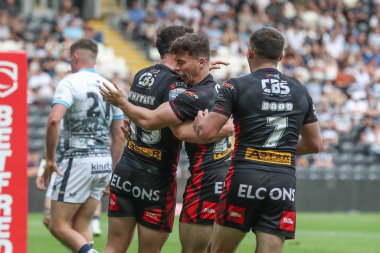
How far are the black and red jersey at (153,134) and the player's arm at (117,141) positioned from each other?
1760 mm

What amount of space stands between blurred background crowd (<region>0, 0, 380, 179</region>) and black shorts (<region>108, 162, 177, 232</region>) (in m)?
Result: 12.3

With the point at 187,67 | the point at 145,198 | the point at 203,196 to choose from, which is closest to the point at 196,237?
the point at 203,196

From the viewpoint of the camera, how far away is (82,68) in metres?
10.5

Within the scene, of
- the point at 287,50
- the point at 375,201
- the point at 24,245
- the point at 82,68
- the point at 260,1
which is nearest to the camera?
the point at 24,245

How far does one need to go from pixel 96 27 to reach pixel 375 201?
408 inches

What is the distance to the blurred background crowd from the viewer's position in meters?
23.7

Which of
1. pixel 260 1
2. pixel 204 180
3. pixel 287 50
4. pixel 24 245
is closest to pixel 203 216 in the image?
pixel 204 180

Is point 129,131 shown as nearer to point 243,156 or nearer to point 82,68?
point 243,156

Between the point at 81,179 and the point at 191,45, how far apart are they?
270 cm

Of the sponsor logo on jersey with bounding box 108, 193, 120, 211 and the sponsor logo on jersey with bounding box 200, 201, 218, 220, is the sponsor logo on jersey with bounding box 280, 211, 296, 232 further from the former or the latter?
the sponsor logo on jersey with bounding box 108, 193, 120, 211

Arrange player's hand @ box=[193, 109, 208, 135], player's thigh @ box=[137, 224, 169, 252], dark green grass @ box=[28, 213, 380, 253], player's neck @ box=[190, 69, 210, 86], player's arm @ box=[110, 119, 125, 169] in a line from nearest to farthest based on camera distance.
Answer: player's hand @ box=[193, 109, 208, 135], player's neck @ box=[190, 69, 210, 86], player's thigh @ box=[137, 224, 169, 252], player's arm @ box=[110, 119, 125, 169], dark green grass @ box=[28, 213, 380, 253]

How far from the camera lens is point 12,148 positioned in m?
7.24

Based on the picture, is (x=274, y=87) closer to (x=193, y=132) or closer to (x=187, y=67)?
(x=193, y=132)

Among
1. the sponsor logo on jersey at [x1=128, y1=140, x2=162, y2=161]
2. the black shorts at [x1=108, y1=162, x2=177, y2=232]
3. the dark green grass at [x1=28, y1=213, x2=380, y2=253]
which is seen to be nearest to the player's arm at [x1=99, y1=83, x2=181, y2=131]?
the sponsor logo on jersey at [x1=128, y1=140, x2=162, y2=161]
